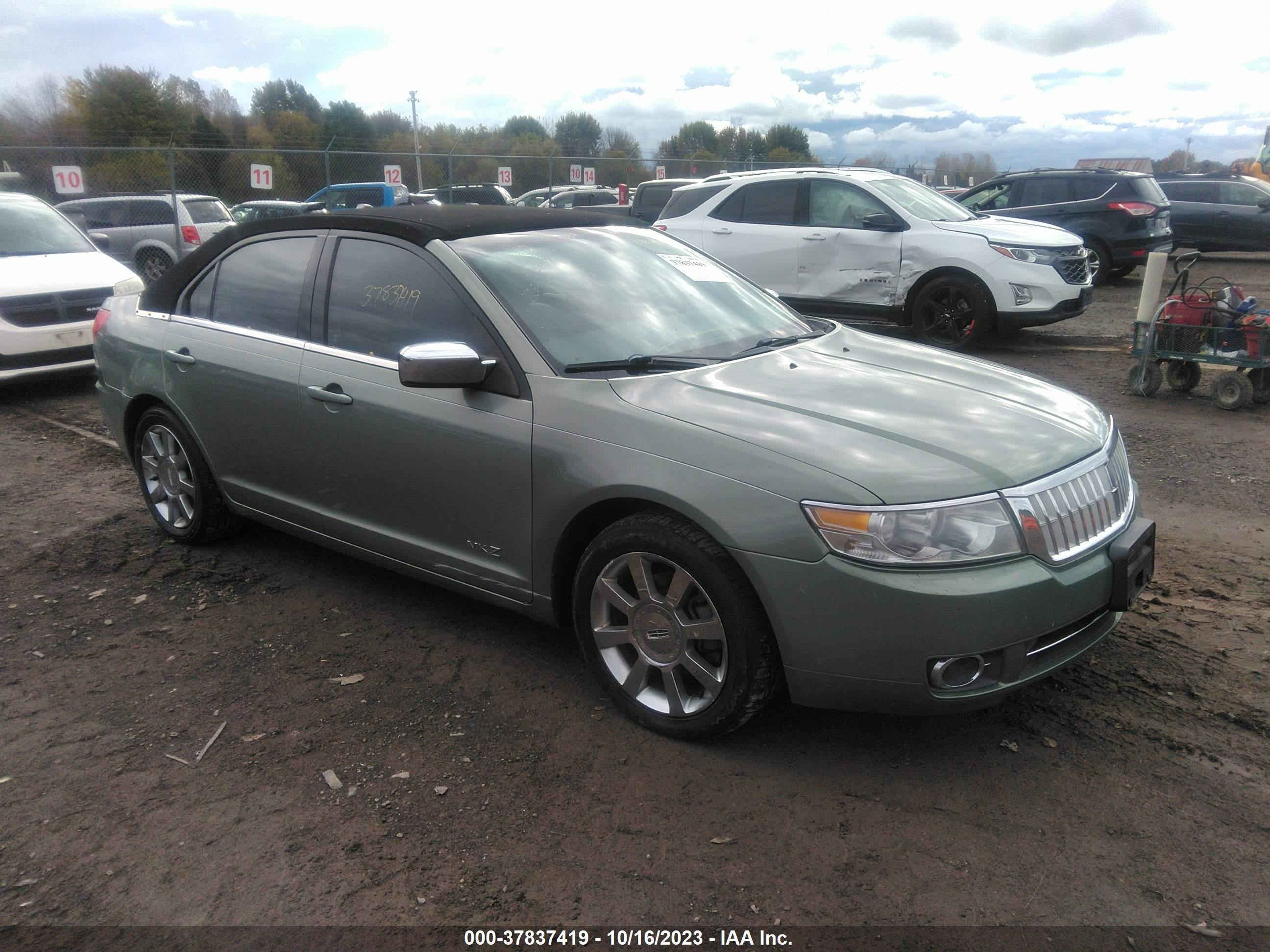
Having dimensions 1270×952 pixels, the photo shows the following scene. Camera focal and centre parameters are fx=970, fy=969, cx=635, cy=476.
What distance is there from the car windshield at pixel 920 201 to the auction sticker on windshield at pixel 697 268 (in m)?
6.16

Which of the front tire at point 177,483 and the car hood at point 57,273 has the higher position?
the car hood at point 57,273

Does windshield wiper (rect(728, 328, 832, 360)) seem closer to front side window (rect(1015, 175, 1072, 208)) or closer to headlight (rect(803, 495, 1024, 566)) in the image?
headlight (rect(803, 495, 1024, 566))

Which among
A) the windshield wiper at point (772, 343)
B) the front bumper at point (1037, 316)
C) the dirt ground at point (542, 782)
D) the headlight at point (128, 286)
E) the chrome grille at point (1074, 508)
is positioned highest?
the windshield wiper at point (772, 343)

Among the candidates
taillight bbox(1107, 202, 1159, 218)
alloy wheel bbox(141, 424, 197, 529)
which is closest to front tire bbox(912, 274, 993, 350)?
taillight bbox(1107, 202, 1159, 218)

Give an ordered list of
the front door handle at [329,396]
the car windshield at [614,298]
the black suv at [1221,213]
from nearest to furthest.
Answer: the car windshield at [614,298] < the front door handle at [329,396] < the black suv at [1221,213]

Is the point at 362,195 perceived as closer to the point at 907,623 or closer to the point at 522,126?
the point at 907,623

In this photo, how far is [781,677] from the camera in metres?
2.95

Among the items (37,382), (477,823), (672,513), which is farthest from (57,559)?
(37,382)

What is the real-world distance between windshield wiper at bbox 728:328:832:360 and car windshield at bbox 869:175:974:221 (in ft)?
21.0

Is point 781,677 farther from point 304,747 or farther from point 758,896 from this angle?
point 304,747

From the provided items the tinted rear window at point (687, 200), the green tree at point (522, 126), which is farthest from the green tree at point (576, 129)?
the tinted rear window at point (687, 200)

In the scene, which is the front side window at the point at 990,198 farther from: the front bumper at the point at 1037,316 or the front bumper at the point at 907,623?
the front bumper at the point at 907,623

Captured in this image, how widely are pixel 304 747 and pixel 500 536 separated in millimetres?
950

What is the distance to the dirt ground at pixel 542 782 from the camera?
2488mm
